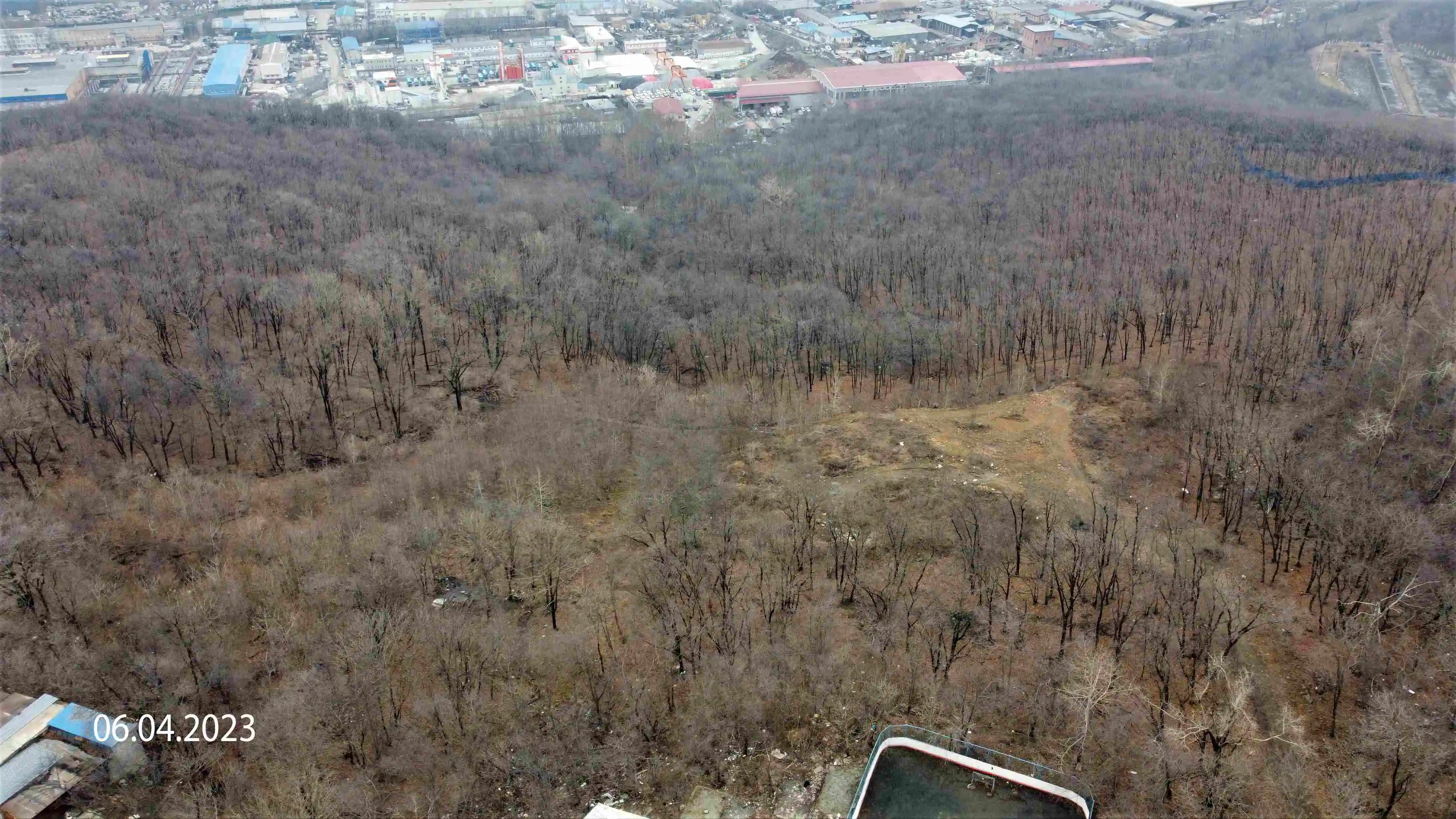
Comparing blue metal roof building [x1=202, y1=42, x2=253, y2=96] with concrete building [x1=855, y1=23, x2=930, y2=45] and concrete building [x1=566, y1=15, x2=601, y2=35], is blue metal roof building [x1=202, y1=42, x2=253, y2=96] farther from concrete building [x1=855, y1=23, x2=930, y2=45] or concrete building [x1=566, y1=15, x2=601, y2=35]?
concrete building [x1=855, y1=23, x2=930, y2=45]

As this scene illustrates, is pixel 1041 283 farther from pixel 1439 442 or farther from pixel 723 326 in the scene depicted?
pixel 1439 442

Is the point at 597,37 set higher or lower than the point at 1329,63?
higher

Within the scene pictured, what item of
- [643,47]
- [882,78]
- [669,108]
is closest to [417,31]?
[643,47]

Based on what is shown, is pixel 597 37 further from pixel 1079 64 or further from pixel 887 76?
pixel 1079 64

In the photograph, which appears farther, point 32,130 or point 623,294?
point 32,130

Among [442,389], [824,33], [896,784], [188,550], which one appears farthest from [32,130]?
[824,33]

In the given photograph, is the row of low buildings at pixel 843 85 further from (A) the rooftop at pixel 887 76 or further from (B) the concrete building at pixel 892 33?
(B) the concrete building at pixel 892 33
